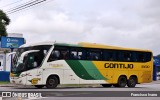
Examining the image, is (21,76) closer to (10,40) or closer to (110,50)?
(110,50)

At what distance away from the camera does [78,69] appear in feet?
90.9

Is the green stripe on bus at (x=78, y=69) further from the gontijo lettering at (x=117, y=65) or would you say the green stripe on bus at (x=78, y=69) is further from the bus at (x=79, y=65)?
the gontijo lettering at (x=117, y=65)

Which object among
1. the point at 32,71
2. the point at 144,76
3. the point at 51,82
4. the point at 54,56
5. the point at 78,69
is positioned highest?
the point at 54,56

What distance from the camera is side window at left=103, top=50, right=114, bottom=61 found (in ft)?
96.9

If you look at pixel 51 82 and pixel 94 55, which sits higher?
pixel 94 55

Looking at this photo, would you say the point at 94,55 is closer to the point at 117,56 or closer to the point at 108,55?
the point at 108,55

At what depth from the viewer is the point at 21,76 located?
997 inches

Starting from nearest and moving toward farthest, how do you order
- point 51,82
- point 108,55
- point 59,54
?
point 51,82
point 59,54
point 108,55

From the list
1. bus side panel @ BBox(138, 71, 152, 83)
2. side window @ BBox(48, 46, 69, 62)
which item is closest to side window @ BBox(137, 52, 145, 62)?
bus side panel @ BBox(138, 71, 152, 83)

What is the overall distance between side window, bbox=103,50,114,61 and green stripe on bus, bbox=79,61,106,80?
1264mm

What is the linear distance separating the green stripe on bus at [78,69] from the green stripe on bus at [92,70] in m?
0.22

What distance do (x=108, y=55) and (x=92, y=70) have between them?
6.50ft

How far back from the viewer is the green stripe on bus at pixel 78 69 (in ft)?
89.4

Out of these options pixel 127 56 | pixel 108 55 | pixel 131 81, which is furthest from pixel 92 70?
pixel 131 81
